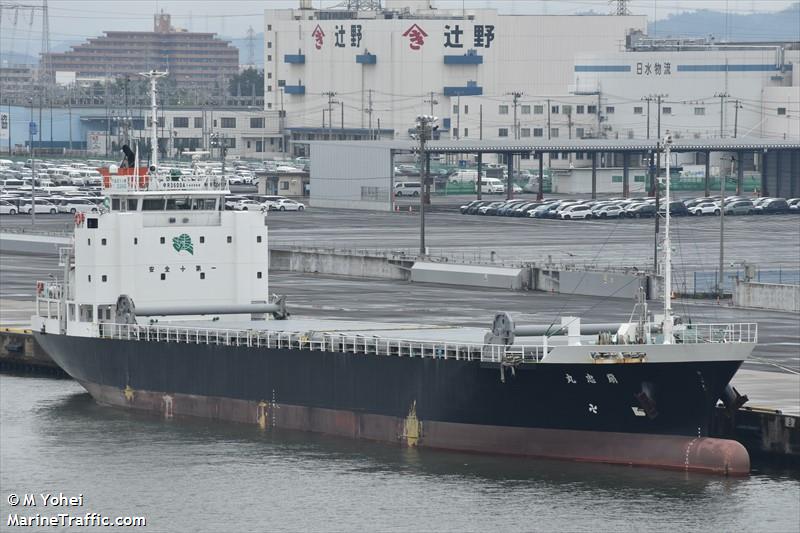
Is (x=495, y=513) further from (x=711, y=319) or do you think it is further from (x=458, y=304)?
(x=458, y=304)

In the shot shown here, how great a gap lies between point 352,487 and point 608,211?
318 feet

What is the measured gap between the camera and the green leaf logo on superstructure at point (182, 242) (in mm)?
60781

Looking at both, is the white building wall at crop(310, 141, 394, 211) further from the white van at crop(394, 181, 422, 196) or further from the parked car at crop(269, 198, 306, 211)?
the white van at crop(394, 181, 422, 196)

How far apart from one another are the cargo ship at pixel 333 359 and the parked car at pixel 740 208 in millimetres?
84608

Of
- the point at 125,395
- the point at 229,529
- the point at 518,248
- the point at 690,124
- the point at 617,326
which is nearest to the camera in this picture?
the point at 229,529

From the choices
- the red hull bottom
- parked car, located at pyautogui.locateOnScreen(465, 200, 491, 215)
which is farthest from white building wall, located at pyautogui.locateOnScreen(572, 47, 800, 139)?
the red hull bottom

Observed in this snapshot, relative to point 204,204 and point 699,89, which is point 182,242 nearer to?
point 204,204

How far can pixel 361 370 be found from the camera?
51.5 meters

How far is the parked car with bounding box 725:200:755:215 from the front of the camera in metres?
142

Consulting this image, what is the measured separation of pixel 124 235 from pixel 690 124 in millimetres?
140469

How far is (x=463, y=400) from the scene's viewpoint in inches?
1916

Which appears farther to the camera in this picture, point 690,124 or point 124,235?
point 690,124

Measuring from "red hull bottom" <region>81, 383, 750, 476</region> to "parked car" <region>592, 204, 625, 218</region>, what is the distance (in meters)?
87.5

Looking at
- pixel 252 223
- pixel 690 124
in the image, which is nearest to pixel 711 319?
pixel 252 223
